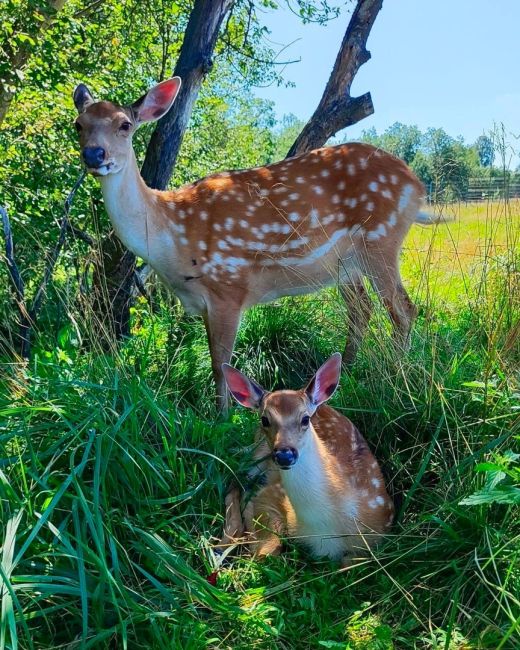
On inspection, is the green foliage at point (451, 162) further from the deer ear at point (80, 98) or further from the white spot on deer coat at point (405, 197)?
the deer ear at point (80, 98)

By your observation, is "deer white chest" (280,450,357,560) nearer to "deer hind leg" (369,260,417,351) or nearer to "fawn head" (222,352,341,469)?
"fawn head" (222,352,341,469)

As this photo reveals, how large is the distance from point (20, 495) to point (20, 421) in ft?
1.48

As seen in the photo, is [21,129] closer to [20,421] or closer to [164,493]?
[20,421]

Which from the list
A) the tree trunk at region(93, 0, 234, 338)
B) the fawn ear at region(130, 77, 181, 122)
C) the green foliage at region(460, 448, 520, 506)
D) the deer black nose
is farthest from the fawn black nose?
the fawn ear at region(130, 77, 181, 122)

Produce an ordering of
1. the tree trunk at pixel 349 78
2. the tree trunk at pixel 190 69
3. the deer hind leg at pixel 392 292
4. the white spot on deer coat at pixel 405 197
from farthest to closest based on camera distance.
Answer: the tree trunk at pixel 349 78, the tree trunk at pixel 190 69, the white spot on deer coat at pixel 405 197, the deer hind leg at pixel 392 292

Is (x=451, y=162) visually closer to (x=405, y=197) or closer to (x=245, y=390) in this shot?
(x=405, y=197)

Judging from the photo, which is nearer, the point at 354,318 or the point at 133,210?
the point at 133,210

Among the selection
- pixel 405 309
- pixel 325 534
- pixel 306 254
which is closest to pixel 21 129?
pixel 306 254

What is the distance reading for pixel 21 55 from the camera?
580 centimetres

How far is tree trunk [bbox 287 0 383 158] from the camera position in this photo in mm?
5441

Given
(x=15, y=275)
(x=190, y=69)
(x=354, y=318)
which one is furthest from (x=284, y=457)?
(x=190, y=69)

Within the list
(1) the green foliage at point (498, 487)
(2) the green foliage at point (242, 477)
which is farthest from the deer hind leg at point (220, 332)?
(1) the green foliage at point (498, 487)

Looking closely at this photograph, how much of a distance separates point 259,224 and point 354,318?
2.77 feet

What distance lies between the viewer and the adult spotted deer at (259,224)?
13.9 ft
